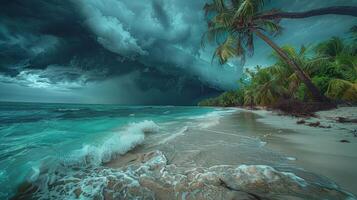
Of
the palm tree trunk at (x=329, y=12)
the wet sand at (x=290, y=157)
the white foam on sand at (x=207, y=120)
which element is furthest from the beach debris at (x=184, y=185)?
the white foam on sand at (x=207, y=120)

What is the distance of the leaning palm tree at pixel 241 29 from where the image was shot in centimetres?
951

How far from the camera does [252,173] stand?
7.80 feet

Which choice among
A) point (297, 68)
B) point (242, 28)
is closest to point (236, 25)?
point (242, 28)

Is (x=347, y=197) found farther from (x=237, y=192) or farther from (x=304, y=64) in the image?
(x=304, y=64)

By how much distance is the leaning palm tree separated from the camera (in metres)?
9.51

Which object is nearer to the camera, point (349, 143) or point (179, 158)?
point (179, 158)

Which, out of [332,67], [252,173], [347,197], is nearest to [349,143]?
[347,197]

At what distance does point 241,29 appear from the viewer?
10.5 m

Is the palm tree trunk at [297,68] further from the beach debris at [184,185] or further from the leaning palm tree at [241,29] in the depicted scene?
the beach debris at [184,185]

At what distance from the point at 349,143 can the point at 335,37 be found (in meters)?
20.3

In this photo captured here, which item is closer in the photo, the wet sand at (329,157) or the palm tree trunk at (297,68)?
the wet sand at (329,157)

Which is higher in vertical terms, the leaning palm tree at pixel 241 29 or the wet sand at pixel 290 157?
the leaning palm tree at pixel 241 29

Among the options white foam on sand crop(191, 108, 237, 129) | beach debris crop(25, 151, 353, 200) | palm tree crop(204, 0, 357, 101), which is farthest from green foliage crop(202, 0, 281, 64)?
beach debris crop(25, 151, 353, 200)

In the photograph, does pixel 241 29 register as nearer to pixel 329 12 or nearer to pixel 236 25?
pixel 236 25
